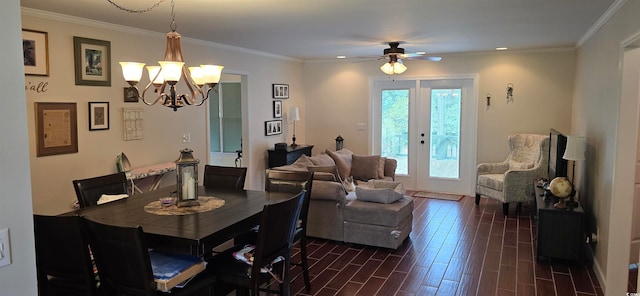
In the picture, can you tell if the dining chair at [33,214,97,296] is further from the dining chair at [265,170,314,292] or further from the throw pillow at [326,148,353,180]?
the throw pillow at [326,148,353,180]

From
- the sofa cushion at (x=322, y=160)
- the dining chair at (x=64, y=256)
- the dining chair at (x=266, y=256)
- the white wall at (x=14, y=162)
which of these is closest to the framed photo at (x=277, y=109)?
the sofa cushion at (x=322, y=160)

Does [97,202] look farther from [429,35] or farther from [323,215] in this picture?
[429,35]

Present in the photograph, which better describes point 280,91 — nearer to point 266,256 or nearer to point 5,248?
point 266,256

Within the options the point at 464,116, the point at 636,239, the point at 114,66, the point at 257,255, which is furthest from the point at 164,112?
the point at 636,239

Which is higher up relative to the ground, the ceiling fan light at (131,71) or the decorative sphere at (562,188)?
the ceiling fan light at (131,71)

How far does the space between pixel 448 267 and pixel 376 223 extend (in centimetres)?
85

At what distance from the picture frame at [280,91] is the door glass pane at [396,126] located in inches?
71.1

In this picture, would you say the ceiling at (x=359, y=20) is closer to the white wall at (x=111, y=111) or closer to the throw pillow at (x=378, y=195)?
the white wall at (x=111, y=111)

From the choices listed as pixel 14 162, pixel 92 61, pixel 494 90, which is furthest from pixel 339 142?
pixel 14 162

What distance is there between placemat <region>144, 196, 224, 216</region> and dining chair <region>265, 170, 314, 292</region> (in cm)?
67

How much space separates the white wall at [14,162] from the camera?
4.63 feet

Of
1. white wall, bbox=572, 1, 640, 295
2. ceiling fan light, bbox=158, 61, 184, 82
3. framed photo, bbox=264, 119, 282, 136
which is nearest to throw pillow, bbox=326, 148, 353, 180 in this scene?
framed photo, bbox=264, 119, 282, 136

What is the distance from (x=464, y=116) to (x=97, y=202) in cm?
599

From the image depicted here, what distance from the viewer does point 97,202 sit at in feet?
11.3
